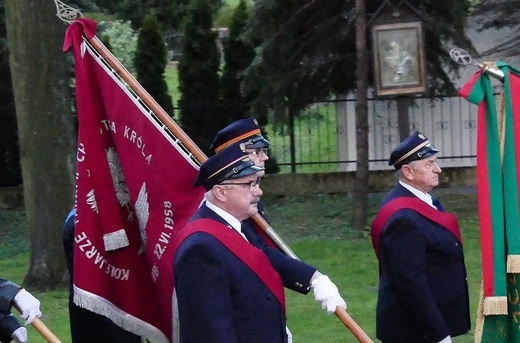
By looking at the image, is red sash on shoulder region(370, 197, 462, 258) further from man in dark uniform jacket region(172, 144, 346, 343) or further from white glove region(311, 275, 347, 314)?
man in dark uniform jacket region(172, 144, 346, 343)

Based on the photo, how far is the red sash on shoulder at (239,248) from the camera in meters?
3.93

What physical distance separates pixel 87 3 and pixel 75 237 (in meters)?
9.24

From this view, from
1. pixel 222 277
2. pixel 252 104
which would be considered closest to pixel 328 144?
pixel 252 104

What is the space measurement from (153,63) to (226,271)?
11.5 meters

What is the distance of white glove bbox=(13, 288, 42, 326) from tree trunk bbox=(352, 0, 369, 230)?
781 cm

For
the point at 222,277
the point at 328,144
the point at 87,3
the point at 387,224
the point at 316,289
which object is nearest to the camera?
the point at 222,277

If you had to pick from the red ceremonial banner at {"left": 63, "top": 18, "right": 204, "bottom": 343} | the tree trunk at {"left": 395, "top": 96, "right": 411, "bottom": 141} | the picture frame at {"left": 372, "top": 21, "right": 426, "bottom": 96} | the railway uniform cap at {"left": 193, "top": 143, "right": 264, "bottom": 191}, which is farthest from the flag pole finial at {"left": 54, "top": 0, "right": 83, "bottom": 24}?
the tree trunk at {"left": 395, "top": 96, "right": 411, "bottom": 141}

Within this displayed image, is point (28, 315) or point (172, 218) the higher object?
point (172, 218)

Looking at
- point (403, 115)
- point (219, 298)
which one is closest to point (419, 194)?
point (219, 298)

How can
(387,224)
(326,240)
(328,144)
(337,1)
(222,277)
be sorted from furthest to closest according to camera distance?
(328,144)
(337,1)
(326,240)
(387,224)
(222,277)

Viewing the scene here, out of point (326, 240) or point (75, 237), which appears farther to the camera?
point (326, 240)

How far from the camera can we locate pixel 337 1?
1299cm

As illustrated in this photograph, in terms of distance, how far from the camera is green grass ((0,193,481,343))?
830 cm

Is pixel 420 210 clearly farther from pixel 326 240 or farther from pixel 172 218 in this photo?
pixel 326 240
